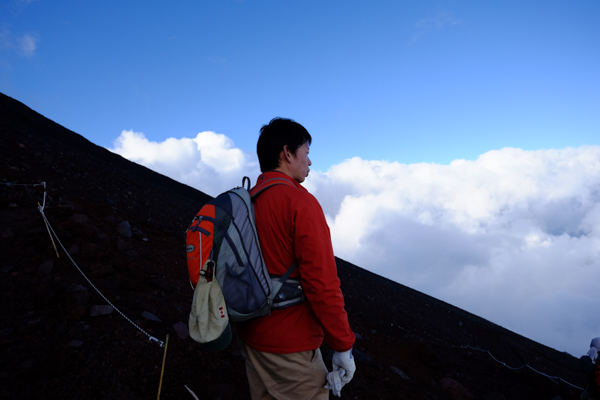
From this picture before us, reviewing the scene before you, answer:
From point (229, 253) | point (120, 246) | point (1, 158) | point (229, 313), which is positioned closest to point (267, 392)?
point (229, 313)

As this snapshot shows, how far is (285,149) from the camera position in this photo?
2.27 metres

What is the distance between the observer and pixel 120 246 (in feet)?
22.2

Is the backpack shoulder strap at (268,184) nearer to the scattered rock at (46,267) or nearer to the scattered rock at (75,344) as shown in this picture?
the scattered rock at (75,344)

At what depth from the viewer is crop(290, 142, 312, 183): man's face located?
2.30m

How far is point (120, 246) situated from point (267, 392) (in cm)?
570

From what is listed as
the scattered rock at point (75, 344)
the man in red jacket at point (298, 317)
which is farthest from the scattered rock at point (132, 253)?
the man in red jacket at point (298, 317)

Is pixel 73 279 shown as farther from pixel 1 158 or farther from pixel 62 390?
pixel 1 158

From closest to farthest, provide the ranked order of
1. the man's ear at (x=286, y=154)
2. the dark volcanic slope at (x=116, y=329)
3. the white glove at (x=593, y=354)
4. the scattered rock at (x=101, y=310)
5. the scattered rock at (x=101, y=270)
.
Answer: the man's ear at (x=286, y=154) < the dark volcanic slope at (x=116, y=329) < the scattered rock at (x=101, y=310) < the white glove at (x=593, y=354) < the scattered rock at (x=101, y=270)

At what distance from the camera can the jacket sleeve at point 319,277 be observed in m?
1.91

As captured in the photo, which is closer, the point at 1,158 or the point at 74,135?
the point at 1,158

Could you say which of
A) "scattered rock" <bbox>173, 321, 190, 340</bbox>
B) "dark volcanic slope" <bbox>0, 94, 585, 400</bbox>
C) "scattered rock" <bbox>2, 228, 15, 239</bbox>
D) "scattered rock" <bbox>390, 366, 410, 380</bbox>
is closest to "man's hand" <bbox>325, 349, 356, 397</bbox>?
"dark volcanic slope" <bbox>0, 94, 585, 400</bbox>

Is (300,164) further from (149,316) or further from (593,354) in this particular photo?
(593,354)

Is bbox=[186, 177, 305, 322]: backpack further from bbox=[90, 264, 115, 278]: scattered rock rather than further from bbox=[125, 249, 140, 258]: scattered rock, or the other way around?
bbox=[125, 249, 140, 258]: scattered rock

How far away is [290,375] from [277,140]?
1.47 metres
